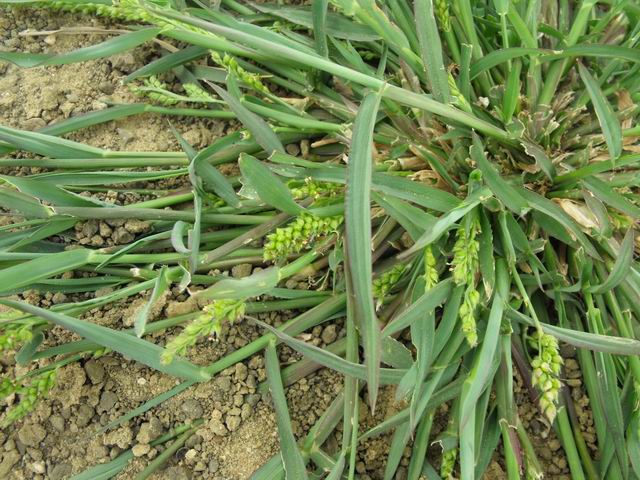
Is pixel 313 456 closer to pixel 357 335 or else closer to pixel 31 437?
pixel 357 335

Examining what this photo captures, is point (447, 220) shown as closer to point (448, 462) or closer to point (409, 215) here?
point (409, 215)

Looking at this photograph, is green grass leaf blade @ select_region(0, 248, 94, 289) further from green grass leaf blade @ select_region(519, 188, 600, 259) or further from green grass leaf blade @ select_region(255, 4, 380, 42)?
green grass leaf blade @ select_region(519, 188, 600, 259)

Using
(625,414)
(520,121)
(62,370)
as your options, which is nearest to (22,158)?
(62,370)

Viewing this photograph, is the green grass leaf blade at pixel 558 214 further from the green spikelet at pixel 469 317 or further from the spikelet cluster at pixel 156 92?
the spikelet cluster at pixel 156 92

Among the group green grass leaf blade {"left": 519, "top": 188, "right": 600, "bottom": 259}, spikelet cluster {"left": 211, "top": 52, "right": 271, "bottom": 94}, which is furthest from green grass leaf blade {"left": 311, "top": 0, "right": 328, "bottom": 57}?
green grass leaf blade {"left": 519, "top": 188, "right": 600, "bottom": 259}

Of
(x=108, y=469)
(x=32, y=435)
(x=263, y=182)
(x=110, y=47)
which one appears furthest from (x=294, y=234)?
(x=32, y=435)

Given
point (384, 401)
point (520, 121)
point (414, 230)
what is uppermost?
point (520, 121)

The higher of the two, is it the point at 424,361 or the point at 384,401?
the point at 424,361
